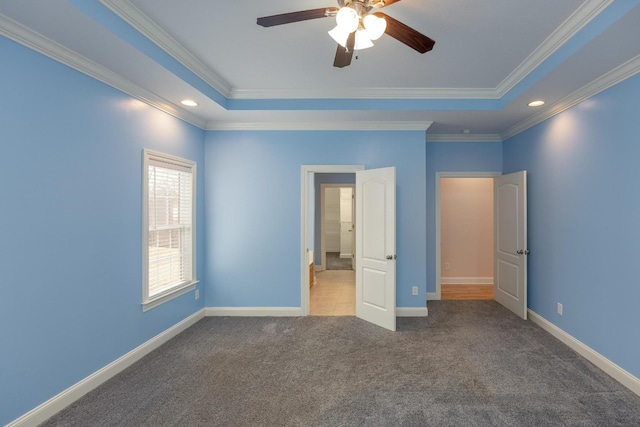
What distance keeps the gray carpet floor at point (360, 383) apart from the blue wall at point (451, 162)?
4.77ft

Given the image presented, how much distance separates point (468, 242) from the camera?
5832 mm

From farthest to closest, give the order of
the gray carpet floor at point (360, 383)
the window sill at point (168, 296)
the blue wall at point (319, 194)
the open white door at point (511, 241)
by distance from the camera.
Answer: the blue wall at point (319, 194) < the open white door at point (511, 241) < the window sill at point (168, 296) < the gray carpet floor at point (360, 383)

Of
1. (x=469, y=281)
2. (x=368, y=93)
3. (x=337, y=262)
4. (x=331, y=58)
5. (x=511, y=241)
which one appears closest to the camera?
(x=331, y=58)

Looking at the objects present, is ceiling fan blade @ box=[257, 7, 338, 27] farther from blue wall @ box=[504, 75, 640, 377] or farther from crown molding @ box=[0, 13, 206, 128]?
blue wall @ box=[504, 75, 640, 377]

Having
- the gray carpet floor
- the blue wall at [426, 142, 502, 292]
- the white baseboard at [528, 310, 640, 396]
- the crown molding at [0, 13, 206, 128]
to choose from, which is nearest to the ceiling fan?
the crown molding at [0, 13, 206, 128]

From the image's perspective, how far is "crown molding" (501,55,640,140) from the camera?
8.03ft

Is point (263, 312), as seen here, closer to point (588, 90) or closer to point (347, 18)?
point (347, 18)

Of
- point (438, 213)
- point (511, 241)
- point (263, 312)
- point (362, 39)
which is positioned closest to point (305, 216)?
point (263, 312)

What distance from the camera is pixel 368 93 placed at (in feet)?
11.5

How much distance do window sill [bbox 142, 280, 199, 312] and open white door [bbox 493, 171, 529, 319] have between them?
422cm

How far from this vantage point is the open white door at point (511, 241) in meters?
4.01

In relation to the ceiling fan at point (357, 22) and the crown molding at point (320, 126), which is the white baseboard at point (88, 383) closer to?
the crown molding at point (320, 126)

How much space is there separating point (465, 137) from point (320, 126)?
231 centimetres

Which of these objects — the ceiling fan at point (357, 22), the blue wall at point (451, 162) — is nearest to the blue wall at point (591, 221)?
the blue wall at point (451, 162)
